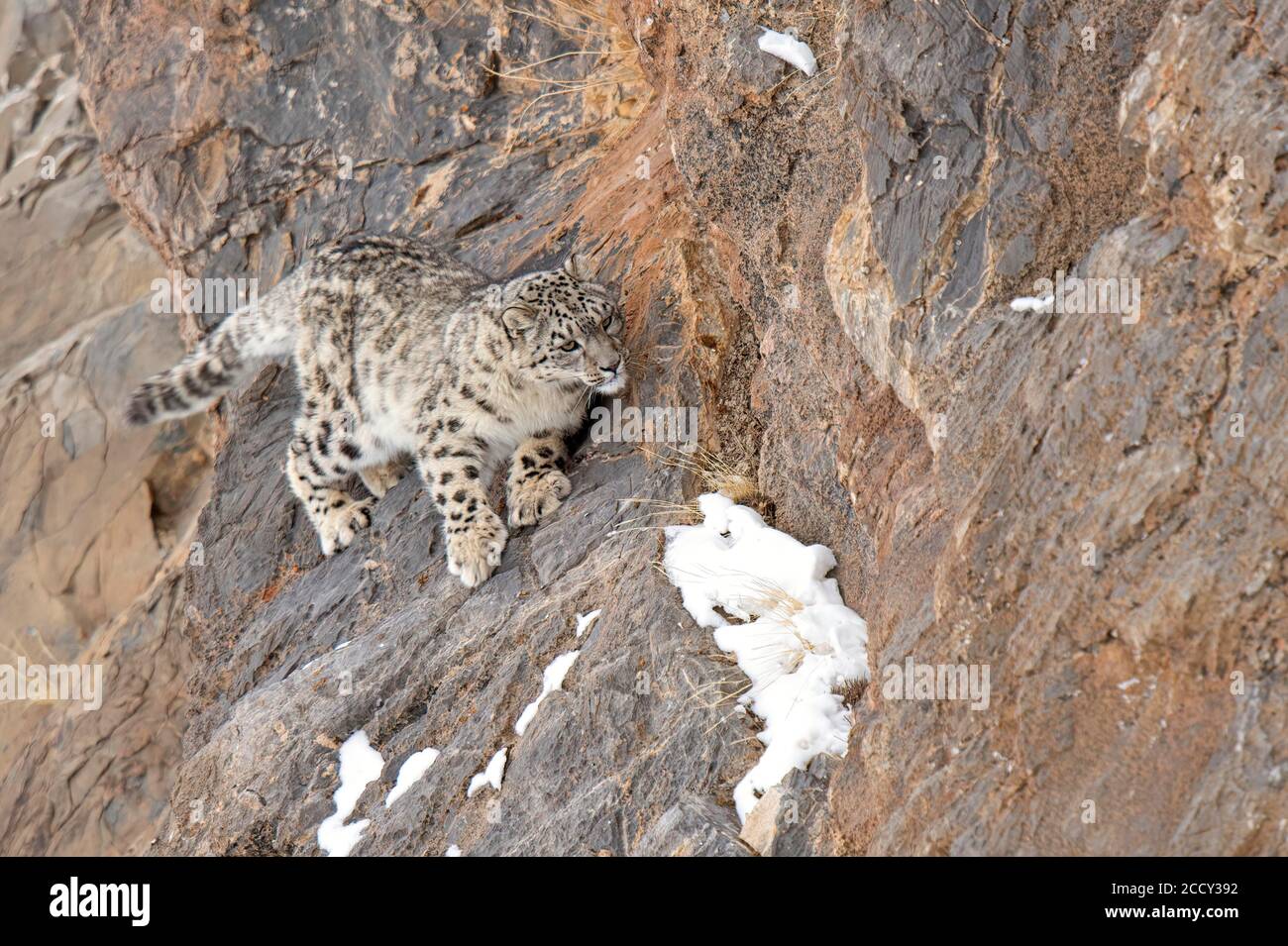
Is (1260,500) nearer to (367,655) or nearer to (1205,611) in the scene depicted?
(1205,611)

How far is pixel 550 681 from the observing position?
22.8 feet

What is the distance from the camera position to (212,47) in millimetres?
12328

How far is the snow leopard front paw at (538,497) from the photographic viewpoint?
26.9 ft

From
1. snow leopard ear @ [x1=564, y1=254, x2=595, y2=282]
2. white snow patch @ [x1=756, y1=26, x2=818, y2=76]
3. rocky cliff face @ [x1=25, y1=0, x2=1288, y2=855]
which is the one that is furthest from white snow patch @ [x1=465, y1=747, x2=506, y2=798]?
white snow patch @ [x1=756, y1=26, x2=818, y2=76]

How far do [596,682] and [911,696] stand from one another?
2.17 m

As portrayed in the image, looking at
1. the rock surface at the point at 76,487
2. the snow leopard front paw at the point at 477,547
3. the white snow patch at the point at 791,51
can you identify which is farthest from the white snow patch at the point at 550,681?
the rock surface at the point at 76,487

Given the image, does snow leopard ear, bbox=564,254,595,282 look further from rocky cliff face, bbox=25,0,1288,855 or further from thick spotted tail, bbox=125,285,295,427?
thick spotted tail, bbox=125,285,295,427

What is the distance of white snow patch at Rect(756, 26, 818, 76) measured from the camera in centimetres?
687

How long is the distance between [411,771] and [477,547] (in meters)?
1.44

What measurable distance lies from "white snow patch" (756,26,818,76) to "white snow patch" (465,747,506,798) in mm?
3877

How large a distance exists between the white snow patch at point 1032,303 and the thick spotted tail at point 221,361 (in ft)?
21.5

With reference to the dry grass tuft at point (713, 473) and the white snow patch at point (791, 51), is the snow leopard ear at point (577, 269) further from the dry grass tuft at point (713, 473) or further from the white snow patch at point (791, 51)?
the white snow patch at point (791, 51)

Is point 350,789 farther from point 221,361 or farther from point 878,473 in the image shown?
point 221,361

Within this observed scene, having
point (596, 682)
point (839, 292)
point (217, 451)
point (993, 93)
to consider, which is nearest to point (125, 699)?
point (217, 451)
